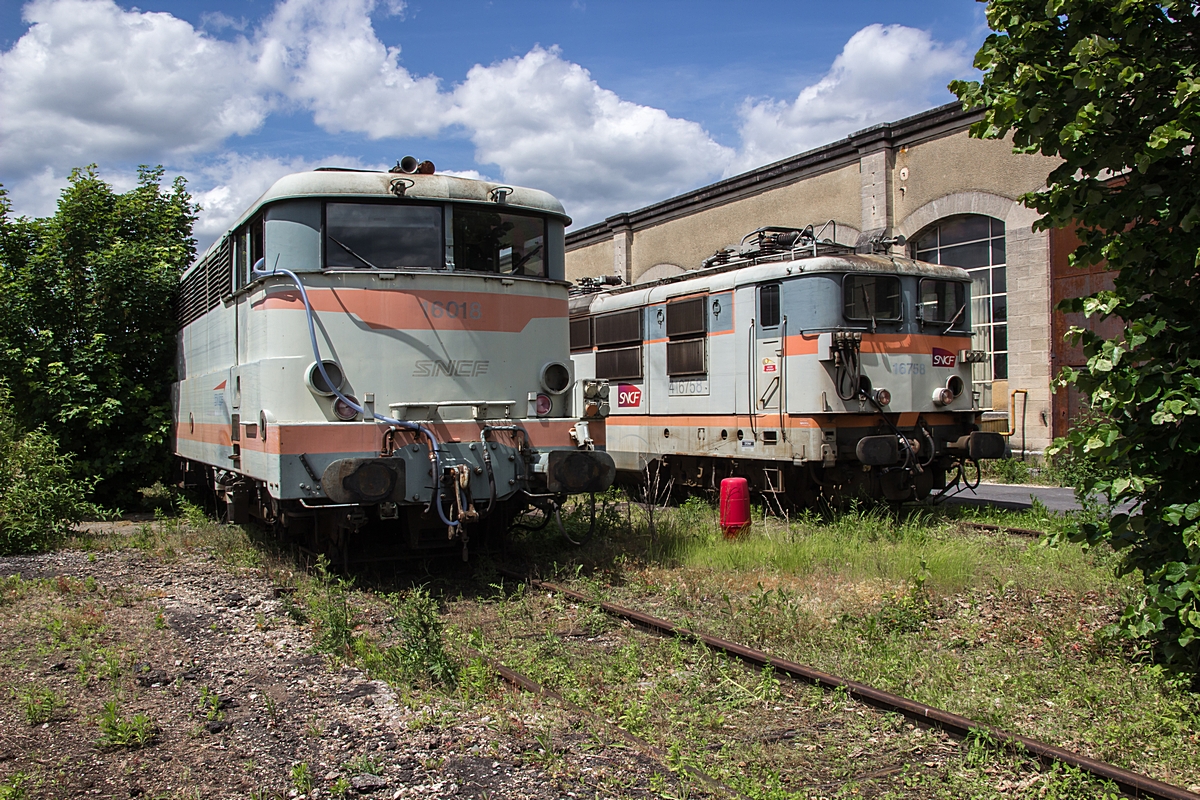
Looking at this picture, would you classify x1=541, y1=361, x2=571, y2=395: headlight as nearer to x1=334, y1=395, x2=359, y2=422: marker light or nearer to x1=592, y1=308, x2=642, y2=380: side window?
x1=334, y1=395, x2=359, y2=422: marker light

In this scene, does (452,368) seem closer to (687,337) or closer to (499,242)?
(499,242)

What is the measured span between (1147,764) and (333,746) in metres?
3.71

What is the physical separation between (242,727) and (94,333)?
1000 cm

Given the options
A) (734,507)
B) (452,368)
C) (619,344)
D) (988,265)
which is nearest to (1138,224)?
(452,368)

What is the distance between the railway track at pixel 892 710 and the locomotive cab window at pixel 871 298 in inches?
203

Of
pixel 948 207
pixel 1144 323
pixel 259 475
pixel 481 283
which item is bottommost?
pixel 259 475

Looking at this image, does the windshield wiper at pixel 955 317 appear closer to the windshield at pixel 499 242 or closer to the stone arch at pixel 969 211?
the windshield at pixel 499 242

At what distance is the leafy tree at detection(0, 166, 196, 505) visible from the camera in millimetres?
12758

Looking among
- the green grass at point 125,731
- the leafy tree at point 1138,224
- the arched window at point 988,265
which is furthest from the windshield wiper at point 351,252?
the arched window at point 988,265

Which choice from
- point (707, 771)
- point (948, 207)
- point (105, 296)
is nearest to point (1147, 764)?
point (707, 771)

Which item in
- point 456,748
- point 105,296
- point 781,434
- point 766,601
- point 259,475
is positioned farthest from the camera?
point 105,296

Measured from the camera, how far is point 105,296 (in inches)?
515

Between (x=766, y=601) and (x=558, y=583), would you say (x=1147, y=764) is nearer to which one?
(x=766, y=601)

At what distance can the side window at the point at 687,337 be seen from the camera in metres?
12.0
